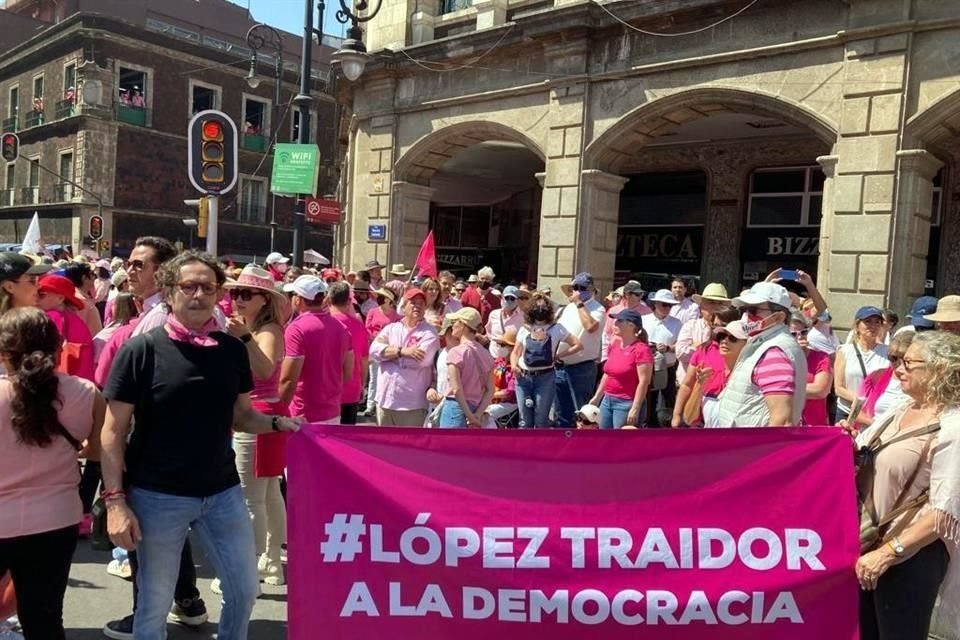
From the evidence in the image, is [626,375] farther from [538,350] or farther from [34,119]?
[34,119]

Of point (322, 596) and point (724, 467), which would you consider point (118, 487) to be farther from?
point (724, 467)

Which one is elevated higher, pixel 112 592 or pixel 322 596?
pixel 322 596

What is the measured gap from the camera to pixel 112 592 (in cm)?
455

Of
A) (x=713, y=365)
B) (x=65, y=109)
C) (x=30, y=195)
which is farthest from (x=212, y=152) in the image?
(x=30, y=195)

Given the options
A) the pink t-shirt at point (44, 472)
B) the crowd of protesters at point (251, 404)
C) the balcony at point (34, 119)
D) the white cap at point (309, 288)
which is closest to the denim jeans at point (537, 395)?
the crowd of protesters at point (251, 404)

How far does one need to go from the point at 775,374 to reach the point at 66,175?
4019 centimetres

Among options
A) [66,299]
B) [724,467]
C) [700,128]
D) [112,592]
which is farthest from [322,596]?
[700,128]

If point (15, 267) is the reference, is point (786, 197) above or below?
above

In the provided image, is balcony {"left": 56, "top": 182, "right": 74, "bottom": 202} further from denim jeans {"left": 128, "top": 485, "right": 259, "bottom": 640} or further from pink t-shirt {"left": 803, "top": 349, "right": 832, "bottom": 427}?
denim jeans {"left": 128, "top": 485, "right": 259, "bottom": 640}

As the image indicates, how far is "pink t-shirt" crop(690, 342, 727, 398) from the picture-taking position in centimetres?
631

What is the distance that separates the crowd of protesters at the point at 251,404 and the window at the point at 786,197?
29.6 feet

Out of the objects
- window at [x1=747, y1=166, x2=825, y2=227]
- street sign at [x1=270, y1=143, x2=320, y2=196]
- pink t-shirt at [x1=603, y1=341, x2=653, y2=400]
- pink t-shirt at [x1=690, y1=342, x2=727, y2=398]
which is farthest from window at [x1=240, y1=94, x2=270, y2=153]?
pink t-shirt at [x1=690, y1=342, x2=727, y2=398]

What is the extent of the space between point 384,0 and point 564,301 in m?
7.80

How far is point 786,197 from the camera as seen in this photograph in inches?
633
